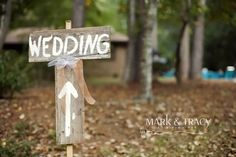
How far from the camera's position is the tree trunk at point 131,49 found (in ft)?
59.9

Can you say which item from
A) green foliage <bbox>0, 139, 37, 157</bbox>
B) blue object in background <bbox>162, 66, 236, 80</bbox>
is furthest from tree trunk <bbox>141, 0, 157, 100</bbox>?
blue object in background <bbox>162, 66, 236, 80</bbox>

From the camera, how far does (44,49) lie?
225 inches

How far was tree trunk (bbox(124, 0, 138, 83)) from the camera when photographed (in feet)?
59.9

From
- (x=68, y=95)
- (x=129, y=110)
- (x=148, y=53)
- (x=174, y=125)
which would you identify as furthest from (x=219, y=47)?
(x=68, y=95)

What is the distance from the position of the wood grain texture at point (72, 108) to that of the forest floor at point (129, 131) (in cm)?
144

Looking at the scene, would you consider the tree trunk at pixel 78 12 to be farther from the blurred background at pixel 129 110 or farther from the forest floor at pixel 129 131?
the forest floor at pixel 129 131

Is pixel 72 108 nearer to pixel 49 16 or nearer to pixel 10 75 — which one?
pixel 10 75

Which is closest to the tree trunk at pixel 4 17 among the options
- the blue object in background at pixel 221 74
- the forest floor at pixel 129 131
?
the forest floor at pixel 129 131

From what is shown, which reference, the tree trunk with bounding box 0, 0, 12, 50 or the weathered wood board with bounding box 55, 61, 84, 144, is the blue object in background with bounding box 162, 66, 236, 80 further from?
the weathered wood board with bounding box 55, 61, 84, 144

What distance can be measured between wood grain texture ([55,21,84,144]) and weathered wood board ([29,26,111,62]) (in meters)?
0.17

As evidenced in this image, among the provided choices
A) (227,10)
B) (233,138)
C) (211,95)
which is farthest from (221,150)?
(227,10)

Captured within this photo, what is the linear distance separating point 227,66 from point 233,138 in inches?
993

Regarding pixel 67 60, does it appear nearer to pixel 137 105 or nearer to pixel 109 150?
pixel 109 150

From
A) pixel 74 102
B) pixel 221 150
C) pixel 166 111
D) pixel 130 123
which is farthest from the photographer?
pixel 166 111
